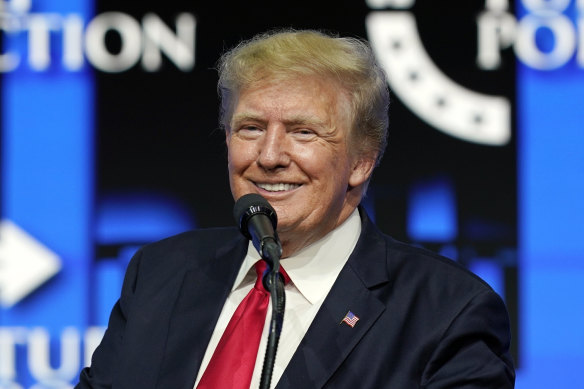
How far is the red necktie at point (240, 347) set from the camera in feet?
5.71

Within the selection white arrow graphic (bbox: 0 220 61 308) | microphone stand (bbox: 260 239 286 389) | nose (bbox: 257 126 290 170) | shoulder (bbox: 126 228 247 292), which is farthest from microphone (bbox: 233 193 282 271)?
white arrow graphic (bbox: 0 220 61 308)

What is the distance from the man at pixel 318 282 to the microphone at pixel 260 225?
32 centimetres

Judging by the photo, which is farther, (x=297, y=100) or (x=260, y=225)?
(x=297, y=100)

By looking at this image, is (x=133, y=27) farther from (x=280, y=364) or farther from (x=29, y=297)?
(x=280, y=364)

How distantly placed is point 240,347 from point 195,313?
0.17 metres

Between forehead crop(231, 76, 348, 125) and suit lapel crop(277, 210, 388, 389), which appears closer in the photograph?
suit lapel crop(277, 210, 388, 389)

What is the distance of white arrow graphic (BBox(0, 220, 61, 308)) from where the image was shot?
308cm

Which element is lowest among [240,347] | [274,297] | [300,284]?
[240,347]

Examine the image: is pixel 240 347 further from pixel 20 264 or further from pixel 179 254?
pixel 20 264

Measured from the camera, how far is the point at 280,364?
174 cm

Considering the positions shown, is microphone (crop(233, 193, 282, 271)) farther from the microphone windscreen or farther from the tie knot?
the tie knot

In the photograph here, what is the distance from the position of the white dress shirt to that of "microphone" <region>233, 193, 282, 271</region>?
0.38 metres

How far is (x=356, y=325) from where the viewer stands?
5.76 ft

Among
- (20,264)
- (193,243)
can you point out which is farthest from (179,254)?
(20,264)
